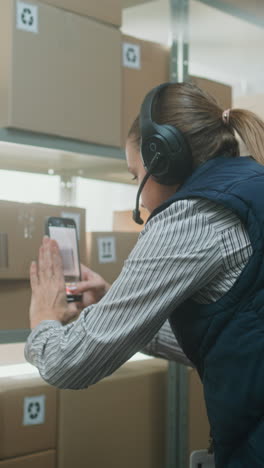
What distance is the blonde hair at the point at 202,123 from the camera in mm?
1087

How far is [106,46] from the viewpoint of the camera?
1.60 meters

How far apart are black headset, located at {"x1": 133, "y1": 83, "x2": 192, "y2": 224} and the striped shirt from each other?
12 centimetres

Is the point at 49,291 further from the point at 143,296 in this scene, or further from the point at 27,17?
the point at 27,17

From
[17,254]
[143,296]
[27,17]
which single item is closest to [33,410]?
[17,254]

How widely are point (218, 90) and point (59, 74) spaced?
2.11 ft

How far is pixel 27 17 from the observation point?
1445mm

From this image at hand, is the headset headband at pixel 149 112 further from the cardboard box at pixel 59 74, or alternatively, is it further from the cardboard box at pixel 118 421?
the cardboard box at pixel 118 421

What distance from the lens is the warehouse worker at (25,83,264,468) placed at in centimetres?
95

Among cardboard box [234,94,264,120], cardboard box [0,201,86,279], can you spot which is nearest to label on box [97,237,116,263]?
cardboard box [0,201,86,279]

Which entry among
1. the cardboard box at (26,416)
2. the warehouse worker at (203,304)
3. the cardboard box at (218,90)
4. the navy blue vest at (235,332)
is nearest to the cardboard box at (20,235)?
the cardboard box at (26,416)

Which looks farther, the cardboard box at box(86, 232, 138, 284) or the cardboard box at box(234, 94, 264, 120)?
the cardboard box at box(234, 94, 264, 120)

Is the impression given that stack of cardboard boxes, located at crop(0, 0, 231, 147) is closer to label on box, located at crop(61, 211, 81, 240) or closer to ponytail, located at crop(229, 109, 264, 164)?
label on box, located at crop(61, 211, 81, 240)

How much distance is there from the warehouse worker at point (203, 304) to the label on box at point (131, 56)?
68 cm

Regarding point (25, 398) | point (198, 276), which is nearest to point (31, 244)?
point (25, 398)
